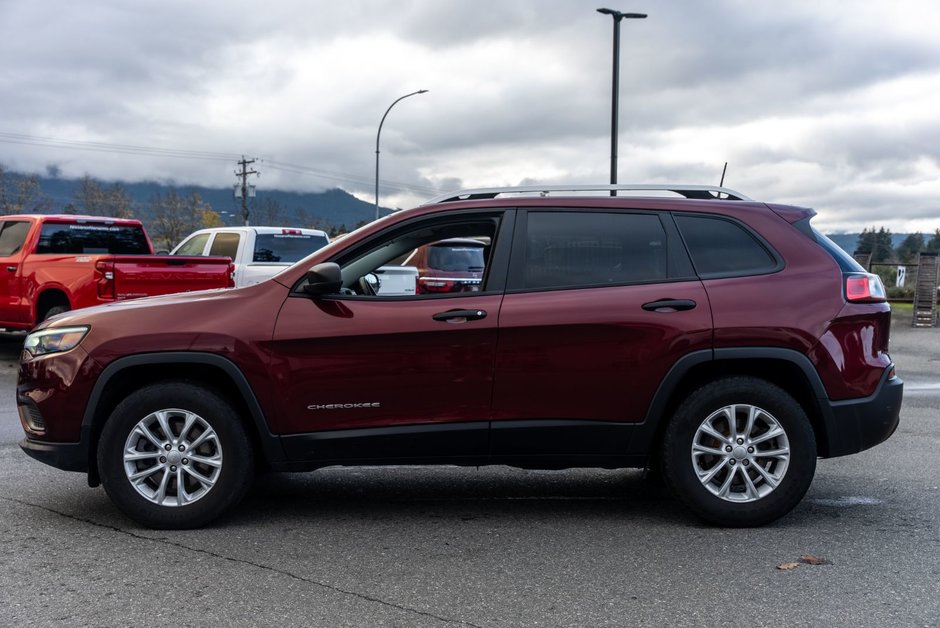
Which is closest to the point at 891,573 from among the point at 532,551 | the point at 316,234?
the point at 532,551

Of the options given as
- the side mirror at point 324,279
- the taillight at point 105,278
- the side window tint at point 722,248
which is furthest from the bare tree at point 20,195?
the side window tint at point 722,248

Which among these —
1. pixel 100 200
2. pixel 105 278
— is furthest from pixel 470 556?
pixel 100 200

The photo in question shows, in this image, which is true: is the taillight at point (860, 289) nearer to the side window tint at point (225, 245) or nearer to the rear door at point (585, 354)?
the rear door at point (585, 354)

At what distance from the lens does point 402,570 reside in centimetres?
424

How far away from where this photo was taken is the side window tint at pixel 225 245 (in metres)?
14.3

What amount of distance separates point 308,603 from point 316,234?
11446mm

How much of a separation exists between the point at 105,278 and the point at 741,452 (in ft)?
28.7

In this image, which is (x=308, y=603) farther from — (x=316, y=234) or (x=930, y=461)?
(x=316, y=234)

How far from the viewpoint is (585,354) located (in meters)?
4.83

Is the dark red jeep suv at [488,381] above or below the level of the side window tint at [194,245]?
below

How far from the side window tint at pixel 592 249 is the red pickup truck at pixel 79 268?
7.08 m

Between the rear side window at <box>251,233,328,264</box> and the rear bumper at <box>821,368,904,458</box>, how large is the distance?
1038 cm

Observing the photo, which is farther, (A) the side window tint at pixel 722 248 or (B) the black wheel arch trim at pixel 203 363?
(A) the side window tint at pixel 722 248

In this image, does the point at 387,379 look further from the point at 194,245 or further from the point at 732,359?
the point at 194,245
